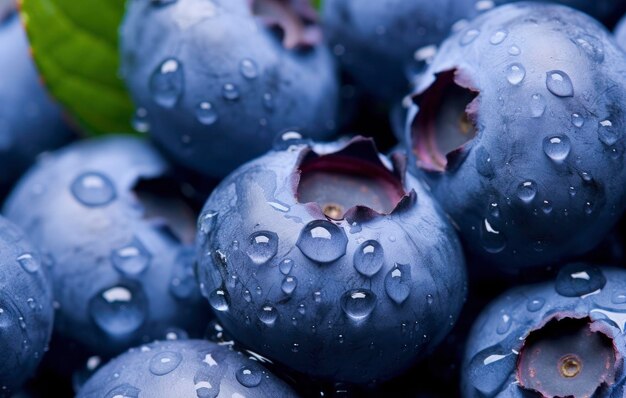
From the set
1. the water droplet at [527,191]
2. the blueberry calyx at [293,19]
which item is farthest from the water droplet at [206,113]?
the water droplet at [527,191]

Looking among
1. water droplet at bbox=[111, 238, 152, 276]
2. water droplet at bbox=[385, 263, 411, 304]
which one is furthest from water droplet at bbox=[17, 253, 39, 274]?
water droplet at bbox=[385, 263, 411, 304]

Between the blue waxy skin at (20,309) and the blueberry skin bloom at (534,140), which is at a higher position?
the blueberry skin bloom at (534,140)

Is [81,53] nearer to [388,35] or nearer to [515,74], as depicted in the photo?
[388,35]

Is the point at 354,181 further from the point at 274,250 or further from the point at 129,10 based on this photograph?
the point at 129,10

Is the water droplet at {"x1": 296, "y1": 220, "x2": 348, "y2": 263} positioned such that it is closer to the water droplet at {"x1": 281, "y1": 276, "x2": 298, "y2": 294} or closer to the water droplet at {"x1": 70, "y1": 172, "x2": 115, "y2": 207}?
the water droplet at {"x1": 281, "y1": 276, "x2": 298, "y2": 294}

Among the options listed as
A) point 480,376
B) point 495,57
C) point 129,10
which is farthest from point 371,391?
point 129,10

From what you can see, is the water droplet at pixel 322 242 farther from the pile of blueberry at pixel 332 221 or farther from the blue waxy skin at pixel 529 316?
the blue waxy skin at pixel 529 316
